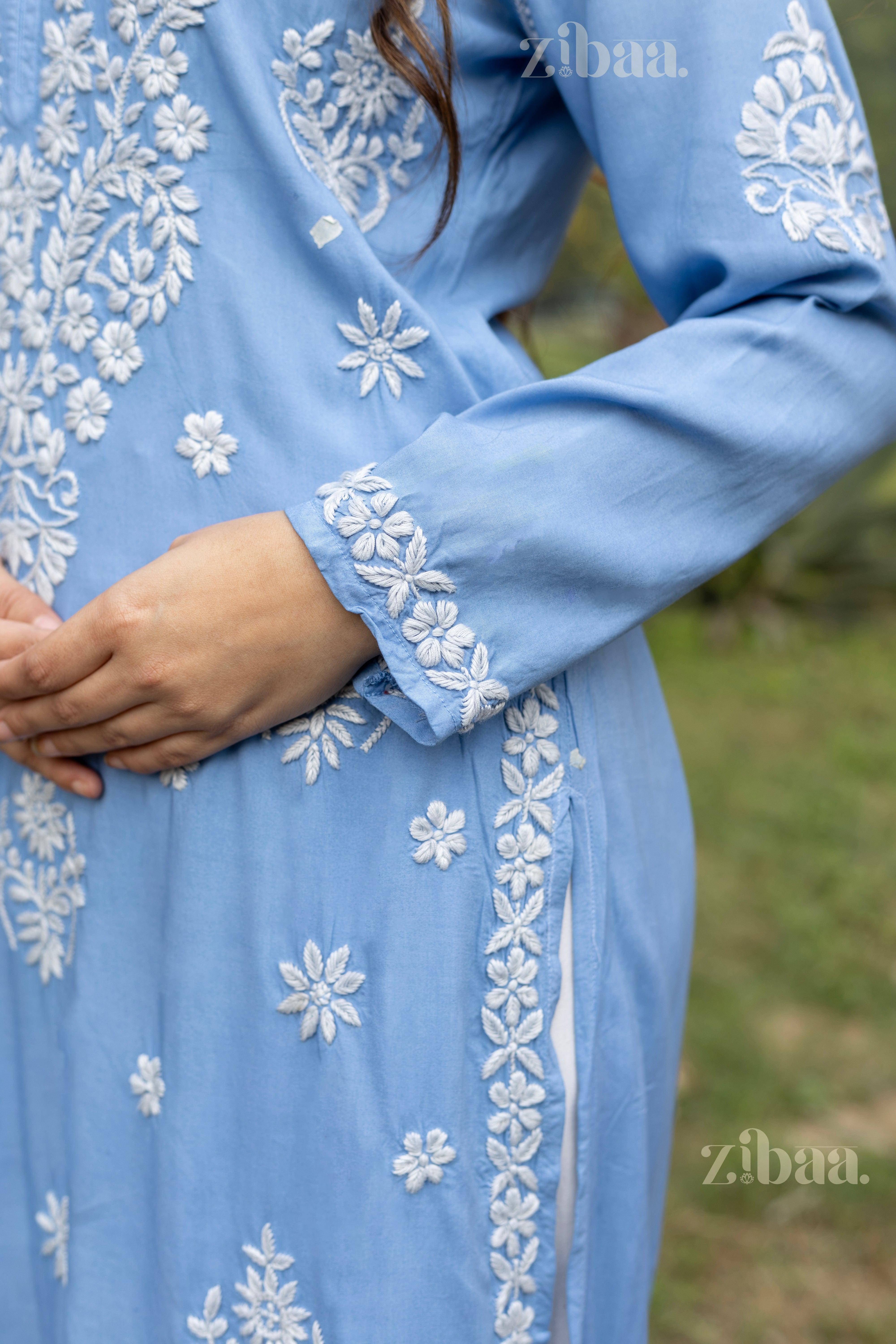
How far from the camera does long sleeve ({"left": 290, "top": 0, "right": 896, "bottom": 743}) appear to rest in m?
0.76

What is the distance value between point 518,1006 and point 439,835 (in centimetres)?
15

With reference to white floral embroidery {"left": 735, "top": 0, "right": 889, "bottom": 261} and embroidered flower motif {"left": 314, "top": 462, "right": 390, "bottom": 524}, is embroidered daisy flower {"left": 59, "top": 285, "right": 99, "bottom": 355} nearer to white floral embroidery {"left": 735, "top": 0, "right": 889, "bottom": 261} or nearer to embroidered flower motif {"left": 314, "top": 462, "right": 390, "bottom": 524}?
embroidered flower motif {"left": 314, "top": 462, "right": 390, "bottom": 524}

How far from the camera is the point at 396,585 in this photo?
2.51 feet

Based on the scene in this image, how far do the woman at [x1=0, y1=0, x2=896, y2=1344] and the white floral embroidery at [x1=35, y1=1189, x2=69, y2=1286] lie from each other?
13mm

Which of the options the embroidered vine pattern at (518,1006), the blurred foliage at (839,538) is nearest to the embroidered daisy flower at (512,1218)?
the embroidered vine pattern at (518,1006)

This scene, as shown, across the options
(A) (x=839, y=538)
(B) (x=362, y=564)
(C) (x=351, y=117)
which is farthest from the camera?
(A) (x=839, y=538)

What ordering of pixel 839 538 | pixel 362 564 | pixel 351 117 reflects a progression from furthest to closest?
pixel 839 538, pixel 351 117, pixel 362 564

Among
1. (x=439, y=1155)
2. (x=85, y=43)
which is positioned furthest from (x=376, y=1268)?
(x=85, y=43)

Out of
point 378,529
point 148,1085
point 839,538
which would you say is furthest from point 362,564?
point 839,538

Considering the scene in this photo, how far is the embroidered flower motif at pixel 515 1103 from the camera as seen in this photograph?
0.85 meters

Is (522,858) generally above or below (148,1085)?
above

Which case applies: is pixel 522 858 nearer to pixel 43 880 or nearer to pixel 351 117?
pixel 43 880

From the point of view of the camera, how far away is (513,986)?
2.78 ft

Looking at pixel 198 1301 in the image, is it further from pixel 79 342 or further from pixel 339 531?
pixel 79 342
